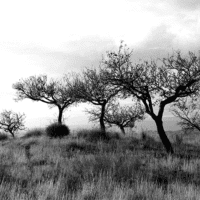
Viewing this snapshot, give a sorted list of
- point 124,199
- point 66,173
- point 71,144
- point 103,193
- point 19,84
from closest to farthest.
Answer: point 124,199 → point 103,193 → point 66,173 → point 71,144 → point 19,84

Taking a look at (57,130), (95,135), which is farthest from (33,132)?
(95,135)

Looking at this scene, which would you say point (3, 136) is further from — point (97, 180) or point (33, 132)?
point (97, 180)

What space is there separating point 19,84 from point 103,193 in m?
28.6

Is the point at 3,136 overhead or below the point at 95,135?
below

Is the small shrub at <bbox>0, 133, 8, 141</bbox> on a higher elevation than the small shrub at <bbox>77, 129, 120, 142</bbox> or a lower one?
lower

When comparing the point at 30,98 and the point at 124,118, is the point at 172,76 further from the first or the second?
the point at 30,98

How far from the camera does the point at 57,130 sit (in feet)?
79.9

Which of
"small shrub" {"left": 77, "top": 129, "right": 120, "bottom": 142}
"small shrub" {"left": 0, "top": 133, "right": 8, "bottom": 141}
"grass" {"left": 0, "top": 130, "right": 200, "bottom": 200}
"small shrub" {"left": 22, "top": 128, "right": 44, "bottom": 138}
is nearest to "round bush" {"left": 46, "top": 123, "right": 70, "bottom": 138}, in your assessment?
"small shrub" {"left": 77, "top": 129, "right": 120, "bottom": 142}

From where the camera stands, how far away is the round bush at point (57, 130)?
78.7ft

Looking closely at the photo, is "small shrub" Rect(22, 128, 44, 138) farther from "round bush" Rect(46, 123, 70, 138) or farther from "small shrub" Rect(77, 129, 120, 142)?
"small shrub" Rect(77, 129, 120, 142)

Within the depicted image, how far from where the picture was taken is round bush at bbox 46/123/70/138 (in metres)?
24.0

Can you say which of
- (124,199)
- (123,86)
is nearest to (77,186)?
(124,199)

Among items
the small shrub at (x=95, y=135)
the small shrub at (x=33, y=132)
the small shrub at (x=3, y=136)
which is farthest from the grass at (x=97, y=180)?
the small shrub at (x=3, y=136)

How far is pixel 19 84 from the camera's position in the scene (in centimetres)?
3244
